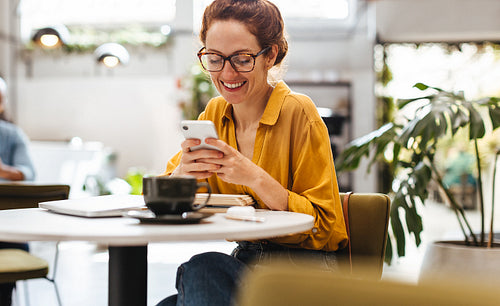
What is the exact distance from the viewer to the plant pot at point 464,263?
2.40 metres

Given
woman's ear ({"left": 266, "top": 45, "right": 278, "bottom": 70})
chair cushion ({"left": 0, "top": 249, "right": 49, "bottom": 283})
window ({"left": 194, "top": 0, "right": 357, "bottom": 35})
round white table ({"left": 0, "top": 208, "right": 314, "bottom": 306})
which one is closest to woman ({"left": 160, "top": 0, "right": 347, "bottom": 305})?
woman's ear ({"left": 266, "top": 45, "right": 278, "bottom": 70})

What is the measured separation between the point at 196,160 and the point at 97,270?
326 centimetres

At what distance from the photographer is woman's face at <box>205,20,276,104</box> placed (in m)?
1.51

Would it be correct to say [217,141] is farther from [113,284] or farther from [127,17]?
[127,17]

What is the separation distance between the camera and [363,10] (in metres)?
7.73

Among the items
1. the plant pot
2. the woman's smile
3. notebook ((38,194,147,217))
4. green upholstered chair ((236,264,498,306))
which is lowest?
the plant pot

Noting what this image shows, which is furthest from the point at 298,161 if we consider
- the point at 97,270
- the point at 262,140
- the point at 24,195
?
the point at 97,270

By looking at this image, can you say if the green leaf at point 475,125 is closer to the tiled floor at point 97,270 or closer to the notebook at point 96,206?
the tiled floor at point 97,270

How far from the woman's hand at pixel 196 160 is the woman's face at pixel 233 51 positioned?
0.29 meters

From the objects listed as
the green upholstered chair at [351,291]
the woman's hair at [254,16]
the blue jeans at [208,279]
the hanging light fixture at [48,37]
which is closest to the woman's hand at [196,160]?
the blue jeans at [208,279]

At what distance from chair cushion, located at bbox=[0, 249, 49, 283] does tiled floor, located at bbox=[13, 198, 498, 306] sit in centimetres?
118

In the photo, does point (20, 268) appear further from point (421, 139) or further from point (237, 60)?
point (421, 139)

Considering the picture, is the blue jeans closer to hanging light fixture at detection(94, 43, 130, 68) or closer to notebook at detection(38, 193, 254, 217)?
notebook at detection(38, 193, 254, 217)

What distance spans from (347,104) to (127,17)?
4248mm
